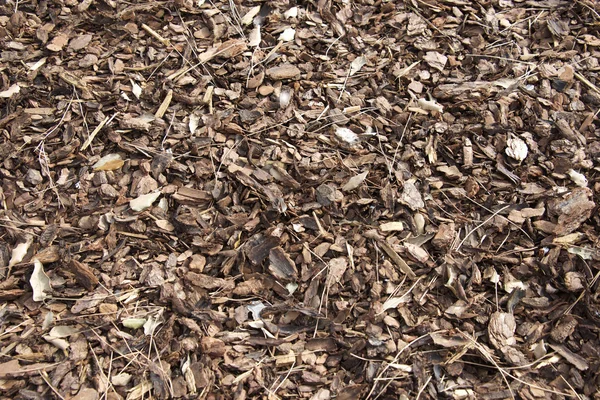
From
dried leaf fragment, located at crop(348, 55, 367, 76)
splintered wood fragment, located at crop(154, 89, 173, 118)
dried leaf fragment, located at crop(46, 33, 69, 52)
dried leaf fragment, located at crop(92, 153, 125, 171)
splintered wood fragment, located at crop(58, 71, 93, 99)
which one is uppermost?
dried leaf fragment, located at crop(46, 33, 69, 52)

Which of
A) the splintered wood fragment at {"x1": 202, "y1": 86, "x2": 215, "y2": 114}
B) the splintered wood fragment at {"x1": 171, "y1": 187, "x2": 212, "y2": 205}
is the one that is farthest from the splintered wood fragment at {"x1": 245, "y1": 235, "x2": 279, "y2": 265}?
the splintered wood fragment at {"x1": 202, "y1": 86, "x2": 215, "y2": 114}

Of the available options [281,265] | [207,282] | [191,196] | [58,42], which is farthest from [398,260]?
[58,42]

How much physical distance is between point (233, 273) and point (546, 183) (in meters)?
1.24

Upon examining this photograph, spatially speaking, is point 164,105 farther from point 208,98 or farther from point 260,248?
point 260,248

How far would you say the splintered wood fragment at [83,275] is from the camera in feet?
6.04

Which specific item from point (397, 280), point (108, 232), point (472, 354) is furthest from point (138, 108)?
point (472, 354)

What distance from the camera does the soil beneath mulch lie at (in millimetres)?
1779

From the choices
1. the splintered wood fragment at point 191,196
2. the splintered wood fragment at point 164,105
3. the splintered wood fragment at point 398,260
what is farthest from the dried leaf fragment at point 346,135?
the splintered wood fragment at point 164,105

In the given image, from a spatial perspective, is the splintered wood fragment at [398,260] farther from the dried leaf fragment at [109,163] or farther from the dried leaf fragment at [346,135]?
the dried leaf fragment at [109,163]

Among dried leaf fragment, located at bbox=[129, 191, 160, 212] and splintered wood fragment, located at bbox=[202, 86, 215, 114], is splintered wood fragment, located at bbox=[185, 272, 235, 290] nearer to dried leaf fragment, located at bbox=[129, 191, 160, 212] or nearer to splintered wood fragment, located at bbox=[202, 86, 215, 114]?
dried leaf fragment, located at bbox=[129, 191, 160, 212]

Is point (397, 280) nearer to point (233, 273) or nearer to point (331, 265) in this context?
point (331, 265)

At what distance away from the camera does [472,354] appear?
1810 millimetres

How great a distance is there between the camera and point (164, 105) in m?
2.14

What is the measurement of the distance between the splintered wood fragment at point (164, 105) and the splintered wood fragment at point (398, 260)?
3.31 feet
